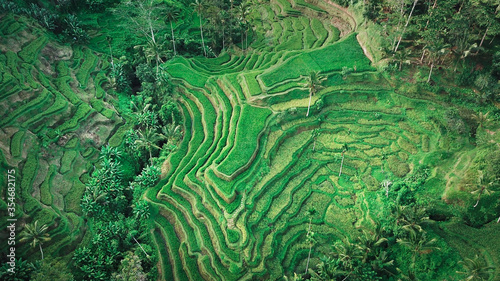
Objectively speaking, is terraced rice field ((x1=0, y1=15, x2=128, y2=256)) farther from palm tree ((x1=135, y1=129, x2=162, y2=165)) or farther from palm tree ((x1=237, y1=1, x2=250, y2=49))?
palm tree ((x1=237, y1=1, x2=250, y2=49))

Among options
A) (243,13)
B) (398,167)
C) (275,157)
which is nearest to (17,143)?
(275,157)

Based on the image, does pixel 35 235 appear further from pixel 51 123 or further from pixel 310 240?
pixel 310 240

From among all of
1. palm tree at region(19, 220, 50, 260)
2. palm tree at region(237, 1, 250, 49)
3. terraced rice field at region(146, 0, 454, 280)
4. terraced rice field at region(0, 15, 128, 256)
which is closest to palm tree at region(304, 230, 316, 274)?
terraced rice field at region(146, 0, 454, 280)

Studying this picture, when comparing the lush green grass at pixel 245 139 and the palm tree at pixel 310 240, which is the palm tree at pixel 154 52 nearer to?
the lush green grass at pixel 245 139

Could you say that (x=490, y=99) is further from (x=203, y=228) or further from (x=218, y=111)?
(x=203, y=228)

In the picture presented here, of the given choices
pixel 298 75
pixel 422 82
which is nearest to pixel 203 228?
pixel 298 75

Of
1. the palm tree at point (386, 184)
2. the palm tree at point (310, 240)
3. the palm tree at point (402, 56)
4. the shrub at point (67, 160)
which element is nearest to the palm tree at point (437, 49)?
the palm tree at point (402, 56)
